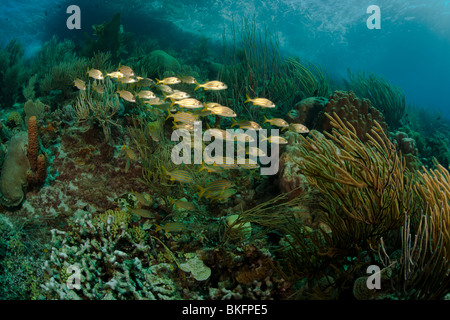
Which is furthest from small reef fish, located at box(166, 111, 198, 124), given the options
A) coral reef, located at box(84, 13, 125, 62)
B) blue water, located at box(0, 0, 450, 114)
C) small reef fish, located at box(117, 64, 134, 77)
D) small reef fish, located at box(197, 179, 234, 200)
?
coral reef, located at box(84, 13, 125, 62)

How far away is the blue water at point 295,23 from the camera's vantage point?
86.0 ft

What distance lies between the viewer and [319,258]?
9.34ft

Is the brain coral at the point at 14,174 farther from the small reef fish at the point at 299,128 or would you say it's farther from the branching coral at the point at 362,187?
the small reef fish at the point at 299,128

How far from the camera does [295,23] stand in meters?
39.7

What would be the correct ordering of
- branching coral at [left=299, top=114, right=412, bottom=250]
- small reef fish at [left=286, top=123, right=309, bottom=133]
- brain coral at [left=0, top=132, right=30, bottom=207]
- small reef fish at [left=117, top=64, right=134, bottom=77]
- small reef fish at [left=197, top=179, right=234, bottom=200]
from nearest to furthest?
branching coral at [left=299, top=114, right=412, bottom=250] < small reef fish at [left=197, top=179, right=234, bottom=200] < brain coral at [left=0, top=132, right=30, bottom=207] < small reef fish at [left=286, top=123, right=309, bottom=133] < small reef fish at [left=117, top=64, right=134, bottom=77]

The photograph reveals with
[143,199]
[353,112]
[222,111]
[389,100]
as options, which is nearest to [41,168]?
[143,199]

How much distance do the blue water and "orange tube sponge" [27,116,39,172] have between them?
11918 mm

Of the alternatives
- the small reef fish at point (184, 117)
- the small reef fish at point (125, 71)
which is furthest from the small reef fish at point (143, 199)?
the small reef fish at point (125, 71)

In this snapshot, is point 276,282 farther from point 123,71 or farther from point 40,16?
point 40,16

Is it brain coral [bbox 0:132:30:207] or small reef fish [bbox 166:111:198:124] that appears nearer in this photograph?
brain coral [bbox 0:132:30:207]

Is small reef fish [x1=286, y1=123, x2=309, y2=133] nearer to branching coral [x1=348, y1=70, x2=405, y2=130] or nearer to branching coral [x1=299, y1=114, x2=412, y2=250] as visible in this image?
branching coral [x1=299, y1=114, x2=412, y2=250]

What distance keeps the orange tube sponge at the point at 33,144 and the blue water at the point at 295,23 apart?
11.9 m

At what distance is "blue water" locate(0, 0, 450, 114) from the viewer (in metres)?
26.2

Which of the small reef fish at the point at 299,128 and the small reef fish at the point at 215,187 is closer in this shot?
the small reef fish at the point at 215,187
